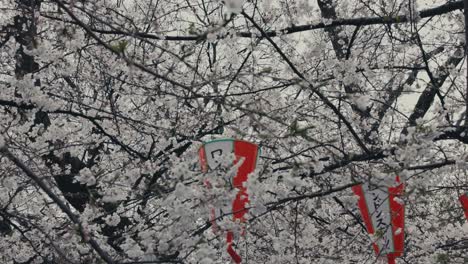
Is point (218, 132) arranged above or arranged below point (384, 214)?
above

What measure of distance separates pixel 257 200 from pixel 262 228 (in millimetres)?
2362

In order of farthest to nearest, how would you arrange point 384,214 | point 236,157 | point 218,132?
1. point 218,132
2. point 384,214
3. point 236,157

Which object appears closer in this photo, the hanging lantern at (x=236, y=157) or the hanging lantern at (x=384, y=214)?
the hanging lantern at (x=236, y=157)

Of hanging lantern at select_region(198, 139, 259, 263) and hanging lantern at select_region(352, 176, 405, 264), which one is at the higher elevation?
hanging lantern at select_region(198, 139, 259, 263)

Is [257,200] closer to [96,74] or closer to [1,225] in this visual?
[96,74]

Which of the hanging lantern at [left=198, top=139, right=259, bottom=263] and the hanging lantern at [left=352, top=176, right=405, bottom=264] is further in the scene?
the hanging lantern at [left=352, top=176, right=405, bottom=264]

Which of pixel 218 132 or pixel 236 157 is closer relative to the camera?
pixel 236 157

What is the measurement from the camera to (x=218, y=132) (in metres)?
6.07

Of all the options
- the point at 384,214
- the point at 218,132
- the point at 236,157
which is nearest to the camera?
the point at 236,157

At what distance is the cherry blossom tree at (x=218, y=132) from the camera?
366cm

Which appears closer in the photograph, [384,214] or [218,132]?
[384,214]

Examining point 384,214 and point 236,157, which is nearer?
point 236,157

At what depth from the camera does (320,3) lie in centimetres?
746

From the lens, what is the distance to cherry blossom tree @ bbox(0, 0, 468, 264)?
144 inches
